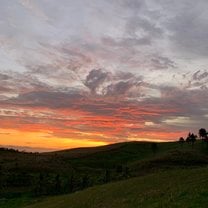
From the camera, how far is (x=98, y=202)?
4338 cm

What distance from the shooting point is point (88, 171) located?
361 feet

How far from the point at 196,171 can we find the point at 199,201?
56.6ft

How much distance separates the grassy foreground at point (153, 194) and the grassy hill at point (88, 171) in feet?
1.11

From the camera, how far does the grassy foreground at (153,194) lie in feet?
109

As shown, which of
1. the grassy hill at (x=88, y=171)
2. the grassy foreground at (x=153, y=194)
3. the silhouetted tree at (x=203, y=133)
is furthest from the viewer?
the silhouetted tree at (x=203, y=133)

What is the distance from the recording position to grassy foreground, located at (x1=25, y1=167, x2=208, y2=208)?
33.2 meters

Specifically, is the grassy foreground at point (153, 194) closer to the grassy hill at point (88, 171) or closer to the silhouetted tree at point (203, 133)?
the grassy hill at point (88, 171)

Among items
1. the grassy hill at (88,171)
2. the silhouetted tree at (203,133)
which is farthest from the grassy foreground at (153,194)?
the silhouetted tree at (203,133)

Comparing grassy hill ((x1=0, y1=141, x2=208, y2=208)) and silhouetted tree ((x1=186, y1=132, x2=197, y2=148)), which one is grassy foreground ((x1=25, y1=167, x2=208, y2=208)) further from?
silhouetted tree ((x1=186, y1=132, x2=197, y2=148))

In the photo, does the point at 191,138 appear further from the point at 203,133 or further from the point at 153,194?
the point at 153,194

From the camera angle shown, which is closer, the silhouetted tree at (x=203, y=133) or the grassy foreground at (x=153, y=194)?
the grassy foreground at (x=153, y=194)

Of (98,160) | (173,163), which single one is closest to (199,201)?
(173,163)

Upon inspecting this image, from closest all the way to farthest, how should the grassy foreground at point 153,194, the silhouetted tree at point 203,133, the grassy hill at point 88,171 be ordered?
1. the grassy foreground at point 153,194
2. the grassy hill at point 88,171
3. the silhouetted tree at point 203,133

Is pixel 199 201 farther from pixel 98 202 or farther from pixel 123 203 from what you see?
pixel 98 202
